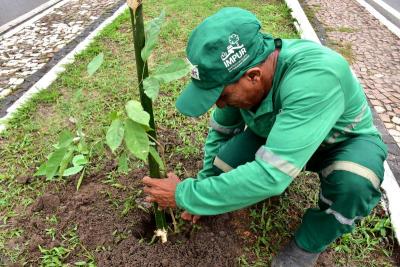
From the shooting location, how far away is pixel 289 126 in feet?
4.44

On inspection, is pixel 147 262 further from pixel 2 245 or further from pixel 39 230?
pixel 2 245

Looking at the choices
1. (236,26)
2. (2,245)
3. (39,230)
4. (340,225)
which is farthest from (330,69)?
(2,245)

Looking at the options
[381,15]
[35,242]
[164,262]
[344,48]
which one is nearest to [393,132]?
[344,48]

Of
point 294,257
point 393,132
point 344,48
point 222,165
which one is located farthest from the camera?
point 344,48

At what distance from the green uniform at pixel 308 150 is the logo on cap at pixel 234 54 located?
0.21m

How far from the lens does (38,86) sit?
3494 mm

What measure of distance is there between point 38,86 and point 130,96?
2.92ft

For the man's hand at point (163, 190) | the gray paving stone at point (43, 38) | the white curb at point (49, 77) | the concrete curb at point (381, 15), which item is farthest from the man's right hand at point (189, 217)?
the concrete curb at point (381, 15)

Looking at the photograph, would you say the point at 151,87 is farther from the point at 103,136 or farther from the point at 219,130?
the point at 103,136

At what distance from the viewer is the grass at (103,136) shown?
210 cm

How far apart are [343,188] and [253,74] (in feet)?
2.14

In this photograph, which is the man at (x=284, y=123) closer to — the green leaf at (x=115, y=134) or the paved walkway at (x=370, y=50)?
the green leaf at (x=115, y=134)

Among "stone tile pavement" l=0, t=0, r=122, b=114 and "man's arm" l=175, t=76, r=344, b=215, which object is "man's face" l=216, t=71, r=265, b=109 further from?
"stone tile pavement" l=0, t=0, r=122, b=114

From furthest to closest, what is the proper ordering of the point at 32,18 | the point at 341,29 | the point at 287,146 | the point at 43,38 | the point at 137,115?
the point at 32,18 < the point at 341,29 < the point at 43,38 < the point at 287,146 < the point at 137,115
